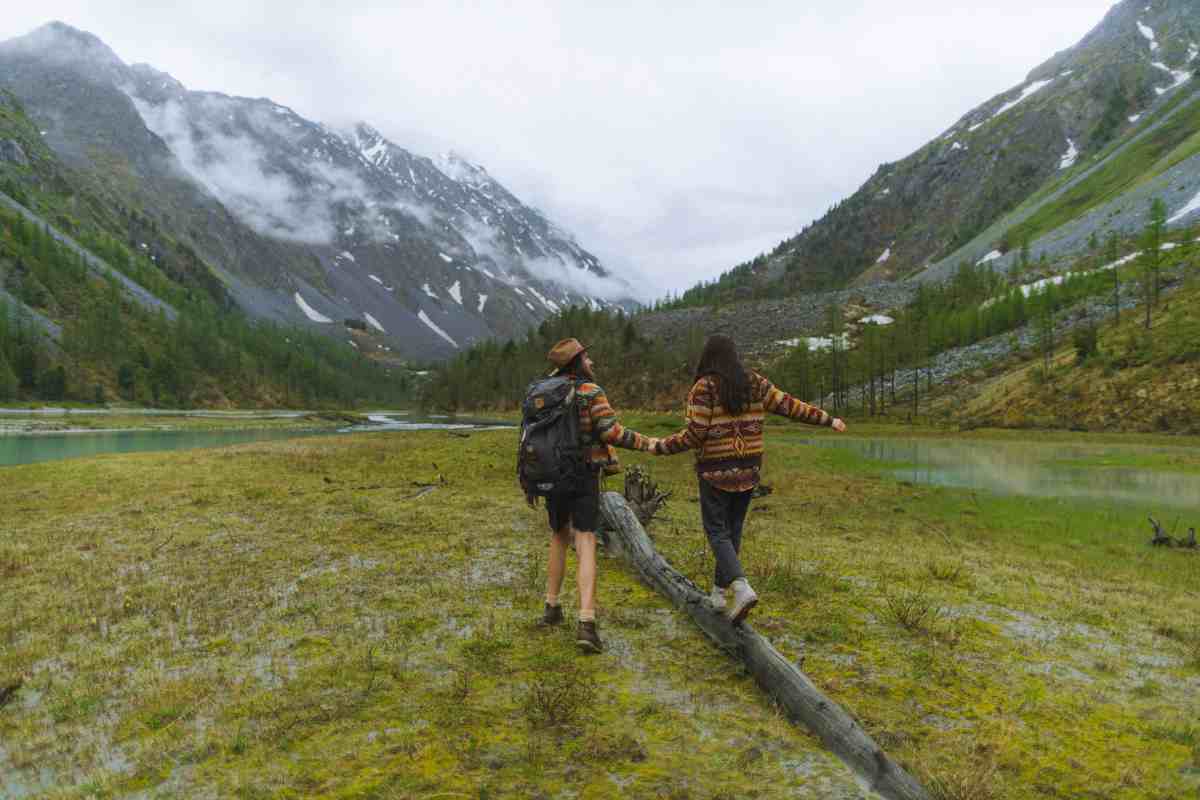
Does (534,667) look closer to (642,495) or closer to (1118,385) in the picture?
(642,495)

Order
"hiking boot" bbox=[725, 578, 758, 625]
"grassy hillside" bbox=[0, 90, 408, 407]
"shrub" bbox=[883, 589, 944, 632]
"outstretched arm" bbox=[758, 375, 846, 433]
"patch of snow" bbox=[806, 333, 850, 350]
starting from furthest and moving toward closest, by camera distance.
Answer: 1. "grassy hillside" bbox=[0, 90, 408, 407]
2. "patch of snow" bbox=[806, 333, 850, 350]
3. "shrub" bbox=[883, 589, 944, 632]
4. "outstretched arm" bbox=[758, 375, 846, 433]
5. "hiking boot" bbox=[725, 578, 758, 625]

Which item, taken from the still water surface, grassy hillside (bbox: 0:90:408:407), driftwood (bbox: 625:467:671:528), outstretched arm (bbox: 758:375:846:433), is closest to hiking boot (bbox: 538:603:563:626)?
outstretched arm (bbox: 758:375:846:433)

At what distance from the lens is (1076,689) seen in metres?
6.74

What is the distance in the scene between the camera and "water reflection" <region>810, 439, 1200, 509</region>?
2366 cm

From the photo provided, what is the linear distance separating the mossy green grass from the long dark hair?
9.50 ft

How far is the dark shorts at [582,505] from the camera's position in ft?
25.7

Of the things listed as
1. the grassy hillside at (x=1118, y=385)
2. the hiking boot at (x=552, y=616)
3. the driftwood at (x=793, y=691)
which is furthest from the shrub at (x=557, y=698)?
the grassy hillside at (x=1118, y=385)

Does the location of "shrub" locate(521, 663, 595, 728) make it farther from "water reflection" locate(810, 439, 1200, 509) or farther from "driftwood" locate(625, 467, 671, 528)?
"water reflection" locate(810, 439, 1200, 509)

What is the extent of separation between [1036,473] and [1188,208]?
380 ft

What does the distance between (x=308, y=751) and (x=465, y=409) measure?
149m

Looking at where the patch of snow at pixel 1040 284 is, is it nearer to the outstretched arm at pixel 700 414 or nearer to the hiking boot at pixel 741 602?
the outstretched arm at pixel 700 414

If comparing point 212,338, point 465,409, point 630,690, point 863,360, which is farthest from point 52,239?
point 630,690

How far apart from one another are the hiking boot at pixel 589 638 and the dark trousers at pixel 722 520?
5.16 feet

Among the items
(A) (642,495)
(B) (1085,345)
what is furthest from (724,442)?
(B) (1085,345)
